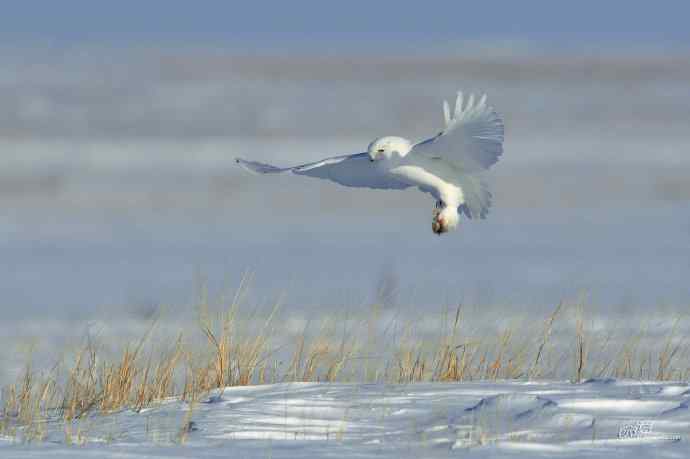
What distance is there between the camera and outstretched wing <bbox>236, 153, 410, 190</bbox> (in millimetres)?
6285

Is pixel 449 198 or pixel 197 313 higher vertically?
pixel 449 198

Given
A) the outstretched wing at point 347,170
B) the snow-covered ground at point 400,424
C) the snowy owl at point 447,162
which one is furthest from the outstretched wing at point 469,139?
the snow-covered ground at point 400,424

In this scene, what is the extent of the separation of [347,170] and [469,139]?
56 centimetres

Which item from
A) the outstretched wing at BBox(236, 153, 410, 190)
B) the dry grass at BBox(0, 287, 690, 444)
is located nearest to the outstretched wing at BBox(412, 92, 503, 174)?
the outstretched wing at BBox(236, 153, 410, 190)

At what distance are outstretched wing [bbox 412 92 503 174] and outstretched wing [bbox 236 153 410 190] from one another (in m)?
0.22

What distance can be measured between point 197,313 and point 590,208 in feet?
81.3

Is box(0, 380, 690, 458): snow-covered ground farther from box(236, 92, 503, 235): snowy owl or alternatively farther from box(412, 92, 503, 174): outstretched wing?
box(412, 92, 503, 174): outstretched wing

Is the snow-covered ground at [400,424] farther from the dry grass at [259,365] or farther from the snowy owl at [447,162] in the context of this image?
the snowy owl at [447,162]

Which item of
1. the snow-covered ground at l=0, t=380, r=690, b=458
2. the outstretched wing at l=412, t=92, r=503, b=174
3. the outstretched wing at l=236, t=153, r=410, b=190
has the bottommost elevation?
the snow-covered ground at l=0, t=380, r=690, b=458

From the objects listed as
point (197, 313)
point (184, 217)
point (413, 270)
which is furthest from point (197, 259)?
point (197, 313)

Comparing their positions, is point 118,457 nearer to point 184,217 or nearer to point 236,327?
point 236,327

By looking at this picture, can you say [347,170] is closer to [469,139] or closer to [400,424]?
[469,139]

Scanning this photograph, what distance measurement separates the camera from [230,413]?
234 inches

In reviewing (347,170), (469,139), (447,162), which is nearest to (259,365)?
(347,170)
